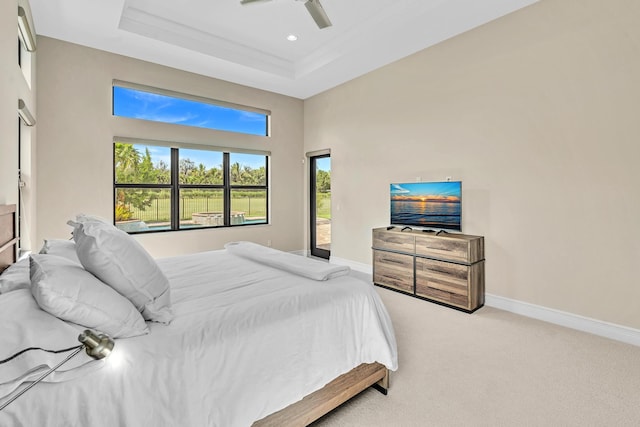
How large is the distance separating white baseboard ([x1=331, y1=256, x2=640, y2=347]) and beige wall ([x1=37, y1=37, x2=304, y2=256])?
409cm

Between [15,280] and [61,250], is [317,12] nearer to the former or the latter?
[61,250]

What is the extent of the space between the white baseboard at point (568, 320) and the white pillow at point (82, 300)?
357cm

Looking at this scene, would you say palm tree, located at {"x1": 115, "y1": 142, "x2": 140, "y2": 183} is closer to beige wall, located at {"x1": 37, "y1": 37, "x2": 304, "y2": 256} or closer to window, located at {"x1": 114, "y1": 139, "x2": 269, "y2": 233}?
window, located at {"x1": 114, "y1": 139, "x2": 269, "y2": 233}

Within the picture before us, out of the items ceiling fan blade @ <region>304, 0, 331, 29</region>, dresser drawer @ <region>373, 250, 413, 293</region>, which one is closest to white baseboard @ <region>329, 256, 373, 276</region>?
dresser drawer @ <region>373, 250, 413, 293</region>

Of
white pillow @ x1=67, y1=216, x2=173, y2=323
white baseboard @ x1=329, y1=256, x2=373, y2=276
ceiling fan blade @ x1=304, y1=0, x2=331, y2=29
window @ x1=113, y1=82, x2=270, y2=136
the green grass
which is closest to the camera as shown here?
white pillow @ x1=67, y1=216, x2=173, y2=323

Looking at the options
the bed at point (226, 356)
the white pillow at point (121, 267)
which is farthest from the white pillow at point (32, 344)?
the white pillow at point (121, 267)

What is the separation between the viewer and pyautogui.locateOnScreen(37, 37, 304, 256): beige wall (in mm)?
3871

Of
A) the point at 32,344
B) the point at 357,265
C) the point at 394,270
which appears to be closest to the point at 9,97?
the point at 32,344

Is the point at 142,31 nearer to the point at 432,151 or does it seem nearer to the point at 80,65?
the point at 80,65

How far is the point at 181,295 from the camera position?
Result: 1.83 meters

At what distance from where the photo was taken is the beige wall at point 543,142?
9.15ft

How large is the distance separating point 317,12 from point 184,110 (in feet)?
9.37

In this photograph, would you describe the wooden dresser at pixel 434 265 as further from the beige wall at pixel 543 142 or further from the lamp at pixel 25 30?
the lamp at pixel 25 30

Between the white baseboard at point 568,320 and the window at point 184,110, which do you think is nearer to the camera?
the white baseboard at point 568,320
